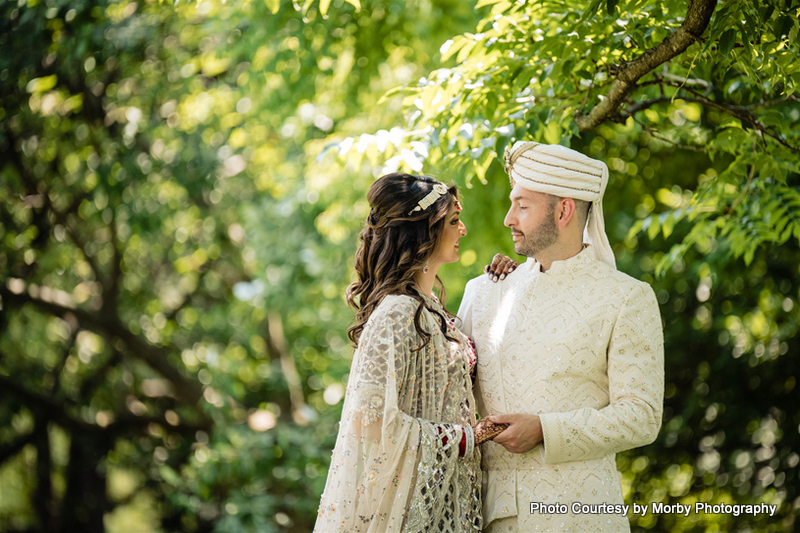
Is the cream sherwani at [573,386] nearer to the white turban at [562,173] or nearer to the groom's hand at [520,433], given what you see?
the groom's hand at [520,433]

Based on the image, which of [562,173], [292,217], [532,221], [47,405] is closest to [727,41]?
[562,173]

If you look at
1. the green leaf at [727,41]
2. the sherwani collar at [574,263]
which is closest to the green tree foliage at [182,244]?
the sherwani collar at [574,263]

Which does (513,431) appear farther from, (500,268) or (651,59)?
(651,59)

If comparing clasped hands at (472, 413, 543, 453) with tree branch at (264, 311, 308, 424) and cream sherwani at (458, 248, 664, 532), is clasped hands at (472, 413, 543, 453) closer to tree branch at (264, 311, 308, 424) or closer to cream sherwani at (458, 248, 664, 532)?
cream sherwani at (458, 248, 664, 532)

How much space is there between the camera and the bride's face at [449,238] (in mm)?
2809

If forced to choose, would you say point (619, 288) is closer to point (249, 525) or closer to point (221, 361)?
point (249, 525)

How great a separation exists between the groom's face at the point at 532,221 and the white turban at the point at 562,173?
0.11 feet

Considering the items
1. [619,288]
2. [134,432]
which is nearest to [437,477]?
[619,288]

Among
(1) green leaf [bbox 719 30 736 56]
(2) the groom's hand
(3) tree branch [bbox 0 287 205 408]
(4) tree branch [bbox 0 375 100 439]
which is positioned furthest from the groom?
(4) tree branch [bbox 0 375 100 439]

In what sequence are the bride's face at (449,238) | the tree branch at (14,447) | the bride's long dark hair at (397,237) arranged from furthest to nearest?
the tree branch at (14,447), the bride's face at (449,238), the bride's long dark hair at (397,237)

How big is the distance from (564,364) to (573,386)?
8 cm

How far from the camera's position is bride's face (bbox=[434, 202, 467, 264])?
281 centimetres

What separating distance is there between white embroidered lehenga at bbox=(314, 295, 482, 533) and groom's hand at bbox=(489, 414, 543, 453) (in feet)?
0.38

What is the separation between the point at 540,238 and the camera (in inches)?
109
